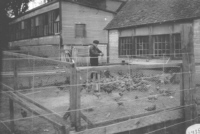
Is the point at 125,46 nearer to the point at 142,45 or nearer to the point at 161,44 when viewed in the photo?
the point at 142,45

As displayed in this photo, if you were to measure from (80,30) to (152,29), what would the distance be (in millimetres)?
9404

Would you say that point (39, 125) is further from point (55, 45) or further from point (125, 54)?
point (55, 45)

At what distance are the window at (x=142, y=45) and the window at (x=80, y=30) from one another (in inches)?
307

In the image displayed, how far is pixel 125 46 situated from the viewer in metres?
15.9

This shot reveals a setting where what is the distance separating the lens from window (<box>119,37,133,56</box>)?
1551 centimetres

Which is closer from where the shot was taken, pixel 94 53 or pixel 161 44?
pixel 94 53

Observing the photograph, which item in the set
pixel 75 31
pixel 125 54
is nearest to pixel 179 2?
pixel 125 54

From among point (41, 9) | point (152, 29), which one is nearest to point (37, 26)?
point (41, 9)

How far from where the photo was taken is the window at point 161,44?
13209mm

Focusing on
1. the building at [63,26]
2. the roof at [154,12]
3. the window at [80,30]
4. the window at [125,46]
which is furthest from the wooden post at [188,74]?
the window at [80,30]

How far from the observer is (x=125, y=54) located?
15.9 meters

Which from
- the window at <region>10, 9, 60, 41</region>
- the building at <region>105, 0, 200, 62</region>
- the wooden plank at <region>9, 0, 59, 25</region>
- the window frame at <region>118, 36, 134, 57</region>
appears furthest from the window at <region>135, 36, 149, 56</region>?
the wooden plank at <region>9, 0, 59, 25</region>

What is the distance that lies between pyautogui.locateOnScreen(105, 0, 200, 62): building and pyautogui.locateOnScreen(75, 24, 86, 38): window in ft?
16.9

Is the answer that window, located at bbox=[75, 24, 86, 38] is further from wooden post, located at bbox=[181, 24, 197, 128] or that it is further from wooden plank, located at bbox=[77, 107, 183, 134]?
wooden plank, located at bbox=[77, 107, 183, 134]
